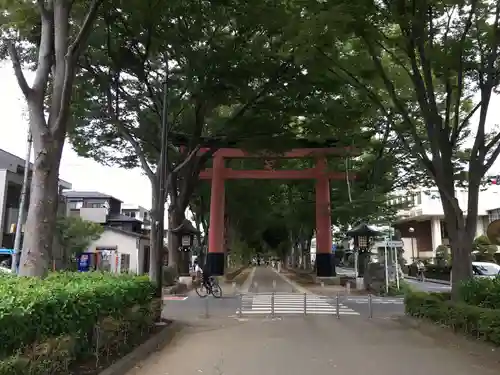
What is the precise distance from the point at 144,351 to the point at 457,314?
6487 millimetres

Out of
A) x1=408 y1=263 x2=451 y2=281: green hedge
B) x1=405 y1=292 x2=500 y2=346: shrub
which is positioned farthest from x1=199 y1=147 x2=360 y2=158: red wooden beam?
x1=408 y1=263 x2=451 y2=281: green hedge

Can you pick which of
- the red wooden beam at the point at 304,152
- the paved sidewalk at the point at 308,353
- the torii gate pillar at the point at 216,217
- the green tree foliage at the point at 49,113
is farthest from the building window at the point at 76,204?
the green tree foliage at the point at 49,113

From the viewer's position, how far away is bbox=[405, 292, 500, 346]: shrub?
902 centimetres

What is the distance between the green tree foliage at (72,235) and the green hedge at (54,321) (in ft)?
86.7

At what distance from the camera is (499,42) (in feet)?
39.0

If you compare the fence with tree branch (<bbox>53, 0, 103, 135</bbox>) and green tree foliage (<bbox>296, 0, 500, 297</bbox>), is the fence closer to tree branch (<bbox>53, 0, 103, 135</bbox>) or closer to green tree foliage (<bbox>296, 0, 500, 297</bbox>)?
green tree foliage (<bbox>296, 0, 500, 297</bbox>)

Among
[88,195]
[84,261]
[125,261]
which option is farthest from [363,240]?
[88,195]

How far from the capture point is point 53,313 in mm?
5793

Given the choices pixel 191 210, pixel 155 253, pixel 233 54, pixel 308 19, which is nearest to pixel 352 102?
pixel 233 54

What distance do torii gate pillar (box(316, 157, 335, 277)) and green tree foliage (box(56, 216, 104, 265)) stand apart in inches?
622

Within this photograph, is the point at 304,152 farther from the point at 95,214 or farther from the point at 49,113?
the point at 95,214

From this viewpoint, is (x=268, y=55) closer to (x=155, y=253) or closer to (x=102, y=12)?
(x=102, y=12)

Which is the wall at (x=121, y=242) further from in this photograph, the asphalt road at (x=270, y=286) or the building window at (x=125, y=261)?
the asphalt road at (x=270, y=286)

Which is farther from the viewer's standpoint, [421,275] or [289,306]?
[421,275]
